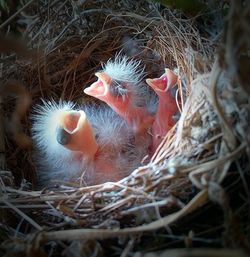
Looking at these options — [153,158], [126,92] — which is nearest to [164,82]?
[126,92]

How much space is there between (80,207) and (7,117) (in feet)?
1.98

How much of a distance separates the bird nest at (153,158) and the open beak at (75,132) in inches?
7.0

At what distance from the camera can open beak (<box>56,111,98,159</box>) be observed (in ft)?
4.71

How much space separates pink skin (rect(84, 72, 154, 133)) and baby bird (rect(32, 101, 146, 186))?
40mm

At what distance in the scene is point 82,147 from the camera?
1496 millimetres

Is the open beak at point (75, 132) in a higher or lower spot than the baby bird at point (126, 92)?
lower

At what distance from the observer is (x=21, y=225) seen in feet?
3.91

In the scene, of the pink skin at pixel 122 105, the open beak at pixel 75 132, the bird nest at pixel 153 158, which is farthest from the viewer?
the pink skin at pixel 122 105

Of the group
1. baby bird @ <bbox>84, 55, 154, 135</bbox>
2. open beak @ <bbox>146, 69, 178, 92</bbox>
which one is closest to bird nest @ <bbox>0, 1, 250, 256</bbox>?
open beak @ <bbox>146, 69, 178, 92</bbox>

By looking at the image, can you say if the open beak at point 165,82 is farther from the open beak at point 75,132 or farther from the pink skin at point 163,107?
the open beak at point 75,132

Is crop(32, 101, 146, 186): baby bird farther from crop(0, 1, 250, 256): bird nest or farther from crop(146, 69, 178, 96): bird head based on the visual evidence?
crop(146, 69, 178, 96): bird head

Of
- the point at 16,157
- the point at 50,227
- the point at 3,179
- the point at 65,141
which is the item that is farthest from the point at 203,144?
the point at 16,157

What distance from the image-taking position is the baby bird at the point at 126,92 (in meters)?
1.55

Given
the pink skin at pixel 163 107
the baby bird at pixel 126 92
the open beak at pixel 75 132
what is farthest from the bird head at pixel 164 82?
the open beak at pixel 75 132
